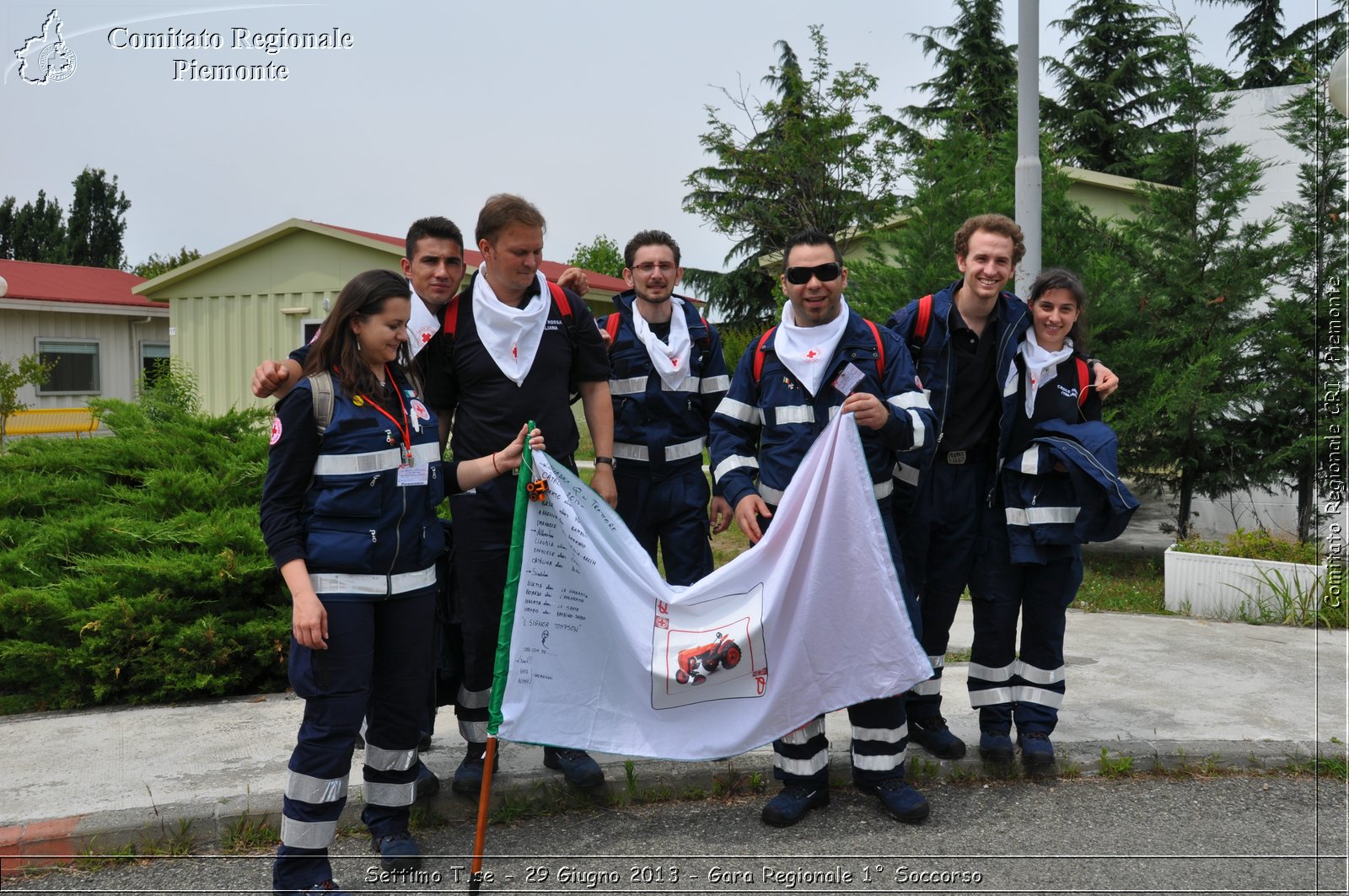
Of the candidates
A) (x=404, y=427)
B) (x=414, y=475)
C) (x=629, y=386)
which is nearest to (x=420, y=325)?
(x=404, y=427)

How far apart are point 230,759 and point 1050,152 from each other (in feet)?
36.1

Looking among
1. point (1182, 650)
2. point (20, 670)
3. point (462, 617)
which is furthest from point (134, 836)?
point (1182, 650)

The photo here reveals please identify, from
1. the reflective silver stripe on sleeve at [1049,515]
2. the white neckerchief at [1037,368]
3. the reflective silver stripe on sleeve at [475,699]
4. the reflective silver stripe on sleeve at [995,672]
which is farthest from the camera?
the reflective silver stripe on sleeve at [995,672]

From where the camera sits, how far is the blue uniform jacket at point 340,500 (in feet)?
11.9

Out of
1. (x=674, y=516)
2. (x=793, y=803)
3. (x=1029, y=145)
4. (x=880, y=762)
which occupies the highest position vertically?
(x=1029, y=145)

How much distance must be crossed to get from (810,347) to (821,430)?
14.0 inches

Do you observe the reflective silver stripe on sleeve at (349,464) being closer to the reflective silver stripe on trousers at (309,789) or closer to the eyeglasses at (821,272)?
the reflective silver stripe on trousers at (309,789)

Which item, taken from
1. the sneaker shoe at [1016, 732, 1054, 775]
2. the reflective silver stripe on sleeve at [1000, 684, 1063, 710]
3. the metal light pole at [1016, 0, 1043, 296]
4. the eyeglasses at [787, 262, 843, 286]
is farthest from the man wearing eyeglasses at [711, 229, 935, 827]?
the metal light pole at [1016, 0, 1043, 296]

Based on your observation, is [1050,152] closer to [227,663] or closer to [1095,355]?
[1095,355]

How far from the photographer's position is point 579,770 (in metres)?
4.62

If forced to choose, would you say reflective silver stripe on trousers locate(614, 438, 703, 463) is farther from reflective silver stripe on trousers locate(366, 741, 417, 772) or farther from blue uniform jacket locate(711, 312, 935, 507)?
reflective silver stripe on trousers locate(366, 741, 417, 772)

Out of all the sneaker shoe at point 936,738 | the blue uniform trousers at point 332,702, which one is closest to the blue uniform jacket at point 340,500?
the blue uniform trousers at point 332,702

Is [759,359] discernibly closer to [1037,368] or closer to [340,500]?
[1037,368]

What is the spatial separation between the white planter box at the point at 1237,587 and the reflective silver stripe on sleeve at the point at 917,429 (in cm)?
506
